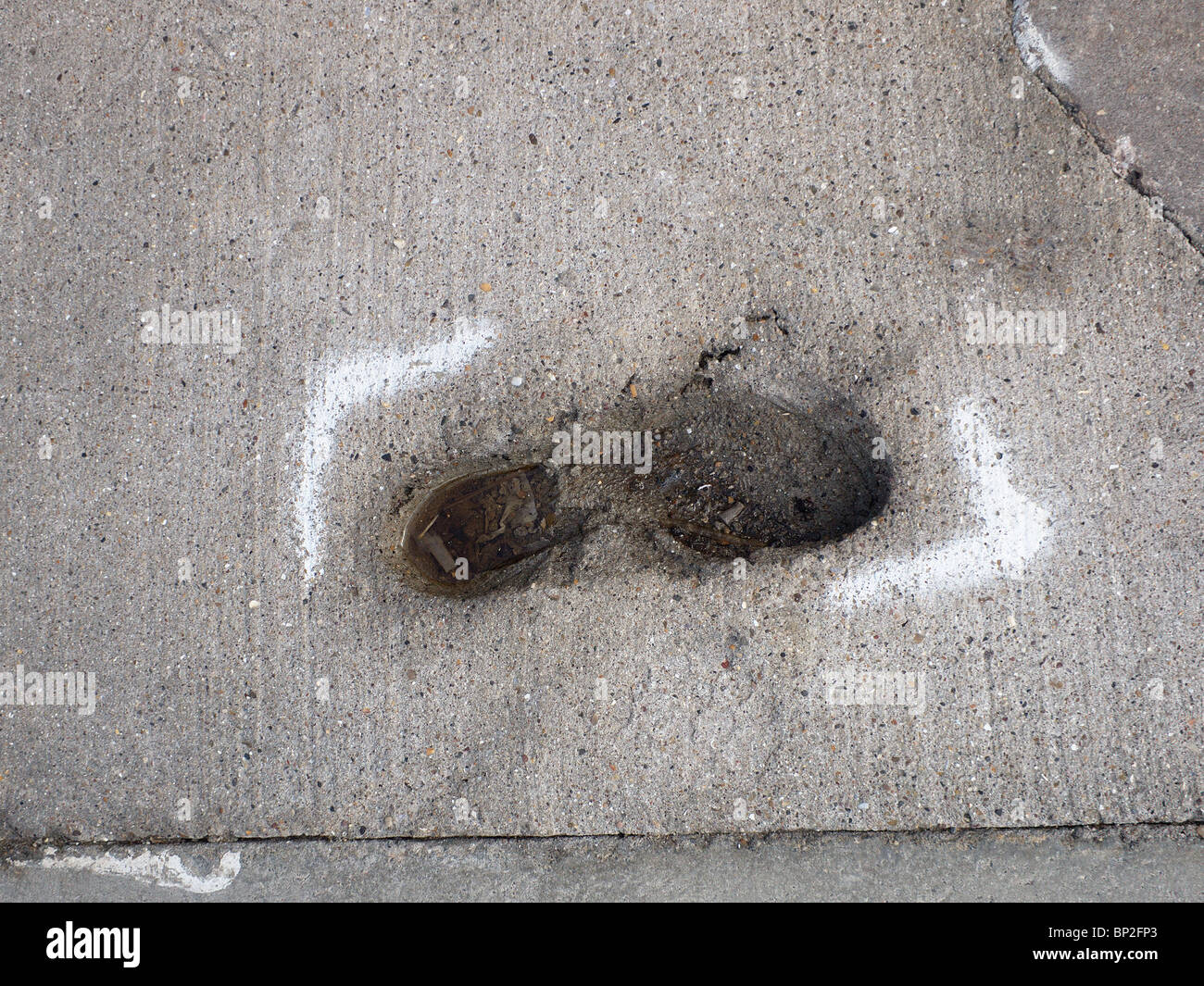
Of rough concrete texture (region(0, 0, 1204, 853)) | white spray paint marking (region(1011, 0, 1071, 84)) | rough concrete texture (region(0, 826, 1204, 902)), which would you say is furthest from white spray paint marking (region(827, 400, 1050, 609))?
white spray paint marking (region(1011, 0, 1071, 84))

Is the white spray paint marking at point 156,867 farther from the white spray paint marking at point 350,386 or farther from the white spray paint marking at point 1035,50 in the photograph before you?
the white spray paint marking at point 1035,50

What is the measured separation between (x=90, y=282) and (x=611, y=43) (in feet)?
7.94

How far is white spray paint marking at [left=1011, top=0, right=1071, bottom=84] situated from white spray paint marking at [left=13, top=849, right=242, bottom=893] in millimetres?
4545

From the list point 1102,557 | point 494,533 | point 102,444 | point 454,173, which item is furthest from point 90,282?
point 1102,557

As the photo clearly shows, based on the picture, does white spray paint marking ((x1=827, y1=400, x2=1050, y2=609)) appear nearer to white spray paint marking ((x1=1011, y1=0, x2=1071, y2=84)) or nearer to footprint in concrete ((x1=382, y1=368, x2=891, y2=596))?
footprint in concrete ((x1=382, y1=368, x2=891, y2=596))

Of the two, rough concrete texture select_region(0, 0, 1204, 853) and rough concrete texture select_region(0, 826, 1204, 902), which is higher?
rough concrete texture select_region(0, 0, 1204, 853)

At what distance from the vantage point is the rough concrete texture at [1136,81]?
2836 millimetres

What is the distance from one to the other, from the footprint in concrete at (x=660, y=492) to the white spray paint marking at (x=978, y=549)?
250 mm

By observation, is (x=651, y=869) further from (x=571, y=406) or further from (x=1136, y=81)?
(x=1136, y=81)

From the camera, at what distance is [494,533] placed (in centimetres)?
313

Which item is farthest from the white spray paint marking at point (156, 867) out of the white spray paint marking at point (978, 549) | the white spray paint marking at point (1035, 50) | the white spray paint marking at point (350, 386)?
the white spray paint marking at point (1035, 50)

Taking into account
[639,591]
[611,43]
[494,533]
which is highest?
[611,43]

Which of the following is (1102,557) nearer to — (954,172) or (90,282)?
(954,172)

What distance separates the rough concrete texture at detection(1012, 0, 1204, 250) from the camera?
9.30 feet
